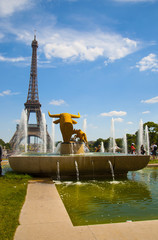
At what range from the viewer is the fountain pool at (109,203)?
4.18m

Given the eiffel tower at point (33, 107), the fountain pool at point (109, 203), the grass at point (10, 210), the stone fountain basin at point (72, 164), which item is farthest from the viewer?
the eiffel tower at point (33, 107)

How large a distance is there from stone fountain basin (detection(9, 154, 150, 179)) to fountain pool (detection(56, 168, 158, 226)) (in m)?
1.63

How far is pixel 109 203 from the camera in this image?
5.24 metres

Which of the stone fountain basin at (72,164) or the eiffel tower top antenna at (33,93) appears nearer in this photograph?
the stone fountain basin at (72,164)

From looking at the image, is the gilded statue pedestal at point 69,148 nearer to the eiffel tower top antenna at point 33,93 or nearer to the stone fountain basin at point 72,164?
the stone fountain basin at point 72,164

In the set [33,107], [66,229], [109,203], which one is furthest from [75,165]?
[33,107]

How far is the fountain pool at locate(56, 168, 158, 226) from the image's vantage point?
4176 millimetres

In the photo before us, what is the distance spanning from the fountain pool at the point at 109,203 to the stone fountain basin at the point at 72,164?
1629 mm

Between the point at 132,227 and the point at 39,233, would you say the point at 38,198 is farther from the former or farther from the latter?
the point at 132,227

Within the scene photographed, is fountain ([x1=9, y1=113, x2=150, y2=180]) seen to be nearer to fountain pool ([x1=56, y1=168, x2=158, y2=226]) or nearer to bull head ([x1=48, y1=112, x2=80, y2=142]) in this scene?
fountain pool ([x1=56, y1=168, x2=158, y2=226])

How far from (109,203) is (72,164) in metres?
3.73

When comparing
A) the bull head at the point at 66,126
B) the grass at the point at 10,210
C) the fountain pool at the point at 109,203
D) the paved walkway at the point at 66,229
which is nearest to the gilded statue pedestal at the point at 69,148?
the bull head at the point at 66,126

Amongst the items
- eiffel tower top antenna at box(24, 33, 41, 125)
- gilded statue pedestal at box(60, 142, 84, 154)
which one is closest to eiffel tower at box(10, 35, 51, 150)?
eiffel tower top antenna at box(24, 33, 41, 125)

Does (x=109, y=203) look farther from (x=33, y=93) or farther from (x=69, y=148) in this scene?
(x=33, y=93)
